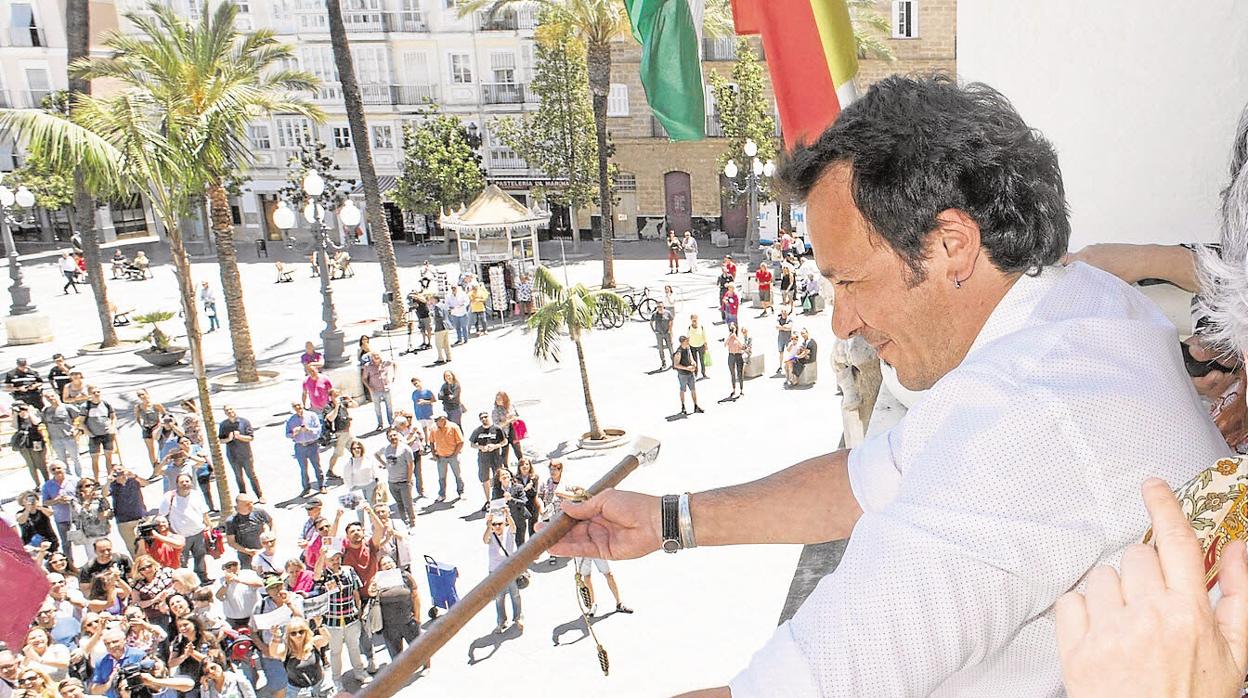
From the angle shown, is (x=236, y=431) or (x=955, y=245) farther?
(x=236, y=431)

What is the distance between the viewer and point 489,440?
1295cm

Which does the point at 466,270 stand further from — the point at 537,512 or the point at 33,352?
the point at 537,512

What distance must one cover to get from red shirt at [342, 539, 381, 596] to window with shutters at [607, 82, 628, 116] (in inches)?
1173

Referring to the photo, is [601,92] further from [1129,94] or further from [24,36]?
[24,36]

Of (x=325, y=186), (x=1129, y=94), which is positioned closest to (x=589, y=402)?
(x=1129, y=94)

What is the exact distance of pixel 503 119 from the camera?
3475cm

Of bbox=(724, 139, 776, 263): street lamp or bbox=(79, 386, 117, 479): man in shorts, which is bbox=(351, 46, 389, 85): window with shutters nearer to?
bbox=(724, 139, 776, 263): street lamp

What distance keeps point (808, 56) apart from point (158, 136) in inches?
461

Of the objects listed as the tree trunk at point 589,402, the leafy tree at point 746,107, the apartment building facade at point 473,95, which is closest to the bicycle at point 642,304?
the leafy tree at point 746,107

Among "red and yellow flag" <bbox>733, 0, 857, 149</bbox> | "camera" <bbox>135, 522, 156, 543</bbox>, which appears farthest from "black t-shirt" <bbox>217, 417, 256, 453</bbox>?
"red and yellow flag" <bbox>733, 0, 857, 149</bbox>

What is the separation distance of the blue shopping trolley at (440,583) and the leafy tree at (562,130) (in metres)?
23.5

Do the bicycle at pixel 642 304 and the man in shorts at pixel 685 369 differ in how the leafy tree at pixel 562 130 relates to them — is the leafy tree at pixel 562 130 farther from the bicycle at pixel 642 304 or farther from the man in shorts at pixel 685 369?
the man in shorts at pixel 685 369

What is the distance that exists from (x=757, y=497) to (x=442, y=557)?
10208mm

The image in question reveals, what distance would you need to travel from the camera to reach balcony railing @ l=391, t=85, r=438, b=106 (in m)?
38.3
